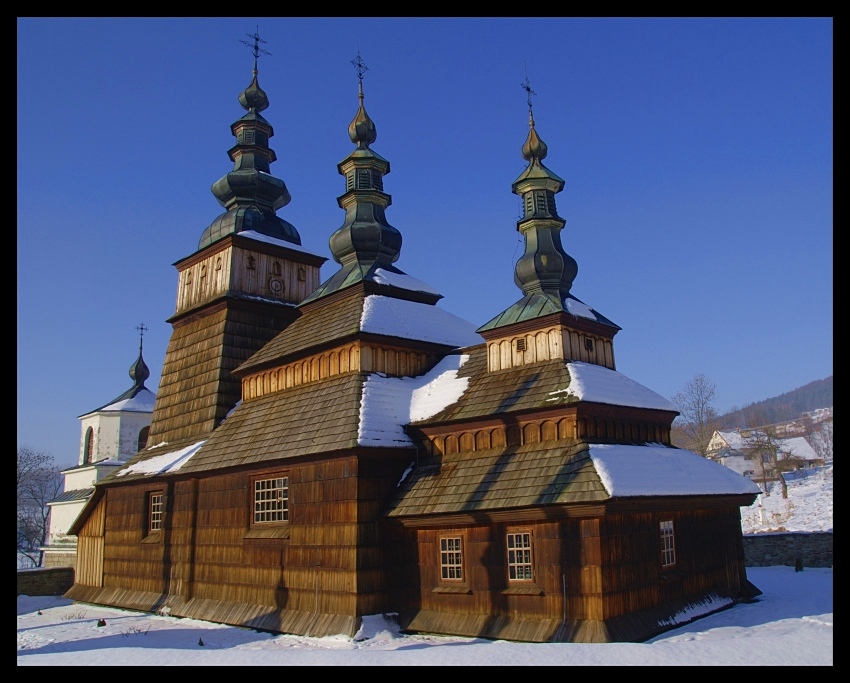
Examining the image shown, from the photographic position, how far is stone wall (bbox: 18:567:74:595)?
90.5ft

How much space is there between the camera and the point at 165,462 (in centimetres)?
2311

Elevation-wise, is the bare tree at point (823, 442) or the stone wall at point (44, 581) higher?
the bare tree at point (823, 442)

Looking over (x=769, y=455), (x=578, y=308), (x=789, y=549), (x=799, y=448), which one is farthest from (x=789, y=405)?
(x=578, y=308)

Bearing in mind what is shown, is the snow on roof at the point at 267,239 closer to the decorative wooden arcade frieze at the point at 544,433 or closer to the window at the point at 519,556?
the decorative wooden arcade frieze at the point at 544,433

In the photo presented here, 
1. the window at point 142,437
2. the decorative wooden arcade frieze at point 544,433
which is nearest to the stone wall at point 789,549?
the decorative wooden arcade frieze at point 544,433

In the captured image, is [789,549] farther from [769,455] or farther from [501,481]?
[769,455]

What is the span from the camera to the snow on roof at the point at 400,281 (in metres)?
21.9

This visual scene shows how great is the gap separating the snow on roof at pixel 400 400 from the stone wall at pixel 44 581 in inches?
709

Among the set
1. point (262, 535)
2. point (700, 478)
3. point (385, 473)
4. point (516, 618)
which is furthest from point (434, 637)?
point (700, 478)

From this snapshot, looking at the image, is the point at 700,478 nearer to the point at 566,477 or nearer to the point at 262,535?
the point at 566,477

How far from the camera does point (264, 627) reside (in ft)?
56.4

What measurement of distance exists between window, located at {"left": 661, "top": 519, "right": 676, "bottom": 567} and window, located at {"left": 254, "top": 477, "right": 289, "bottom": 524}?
350 inches

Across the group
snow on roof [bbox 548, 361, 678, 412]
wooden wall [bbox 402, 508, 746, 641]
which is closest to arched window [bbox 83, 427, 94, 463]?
wooden wall [bbox 402, 508, 746, 641]
